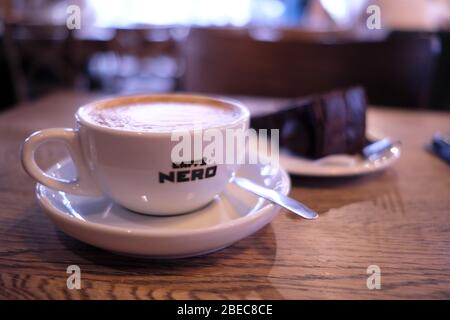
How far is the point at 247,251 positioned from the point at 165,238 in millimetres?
103

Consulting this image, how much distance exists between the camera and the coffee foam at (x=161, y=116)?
45 centimetres

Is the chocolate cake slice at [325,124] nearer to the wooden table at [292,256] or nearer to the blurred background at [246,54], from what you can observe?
the wooden table at [292,256]

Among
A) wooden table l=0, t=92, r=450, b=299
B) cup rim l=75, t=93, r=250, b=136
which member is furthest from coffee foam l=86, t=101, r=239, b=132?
wooden table l=0, t=92, r=450, b=299

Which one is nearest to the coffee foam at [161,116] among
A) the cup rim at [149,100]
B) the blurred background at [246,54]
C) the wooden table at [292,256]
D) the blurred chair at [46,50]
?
the cup rim at [149,100]

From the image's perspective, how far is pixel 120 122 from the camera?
0.47 meters

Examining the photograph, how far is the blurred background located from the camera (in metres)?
1.24

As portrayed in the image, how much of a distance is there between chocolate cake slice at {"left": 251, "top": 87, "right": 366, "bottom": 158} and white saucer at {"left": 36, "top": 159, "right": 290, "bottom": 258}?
0.12 m

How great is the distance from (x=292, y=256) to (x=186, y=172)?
0.14 metres

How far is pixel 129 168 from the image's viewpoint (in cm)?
43

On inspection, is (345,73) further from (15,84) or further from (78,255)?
(15,84)

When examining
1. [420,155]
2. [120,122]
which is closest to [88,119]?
[120,122]

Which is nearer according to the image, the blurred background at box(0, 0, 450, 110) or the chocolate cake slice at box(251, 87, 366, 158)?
the chocolate cake slice at box(251, 87, 366, 158)
